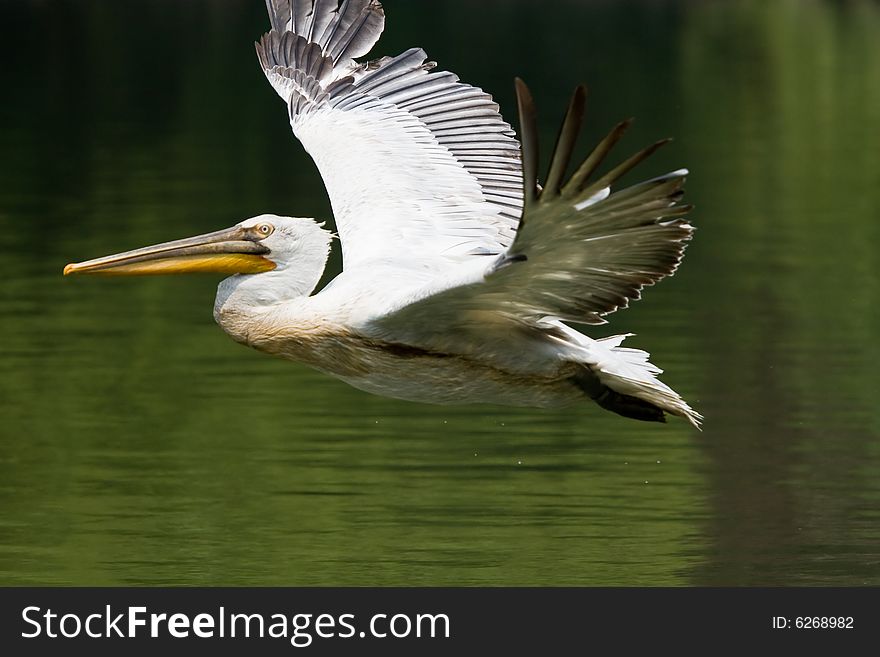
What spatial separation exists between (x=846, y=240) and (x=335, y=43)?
10.5m

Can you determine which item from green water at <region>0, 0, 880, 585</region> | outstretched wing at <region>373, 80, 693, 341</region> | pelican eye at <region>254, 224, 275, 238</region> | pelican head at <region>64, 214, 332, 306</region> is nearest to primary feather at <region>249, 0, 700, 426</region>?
outstretched wing at <region>373, 80, 693, 341</region>

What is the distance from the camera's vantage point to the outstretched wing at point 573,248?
559 cm

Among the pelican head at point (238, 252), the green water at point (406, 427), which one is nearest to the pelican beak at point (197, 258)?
the pelican head at point (238, 252)

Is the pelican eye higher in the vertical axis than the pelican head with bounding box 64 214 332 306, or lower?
higher

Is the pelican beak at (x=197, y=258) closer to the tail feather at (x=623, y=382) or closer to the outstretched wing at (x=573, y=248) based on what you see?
the outstretched wing at (x=573, y=248)

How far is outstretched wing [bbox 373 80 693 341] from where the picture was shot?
5.59m

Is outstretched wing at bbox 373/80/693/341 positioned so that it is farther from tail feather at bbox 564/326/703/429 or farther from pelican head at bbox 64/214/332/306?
pelican head at bbox 64/214/332/306

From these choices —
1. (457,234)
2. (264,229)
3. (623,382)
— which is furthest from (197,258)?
(623,382)

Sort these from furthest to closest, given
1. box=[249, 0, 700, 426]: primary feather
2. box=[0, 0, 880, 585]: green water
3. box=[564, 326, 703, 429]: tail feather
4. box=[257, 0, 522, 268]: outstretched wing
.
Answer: box=[0, 0, 880, 585]: green water, box=[257, 0, 522, 268]: outstretched wing, box=[564, 326, 703, 429]: tail feather, box=[249, 0, 700, 426]: primary feather

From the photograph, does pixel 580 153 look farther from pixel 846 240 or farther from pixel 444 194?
pixel 444 194

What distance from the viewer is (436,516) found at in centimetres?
939

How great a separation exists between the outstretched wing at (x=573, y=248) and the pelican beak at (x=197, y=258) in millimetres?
894

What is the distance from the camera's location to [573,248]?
6.00 m

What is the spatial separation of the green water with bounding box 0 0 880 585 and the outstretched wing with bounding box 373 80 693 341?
2.22 meters
